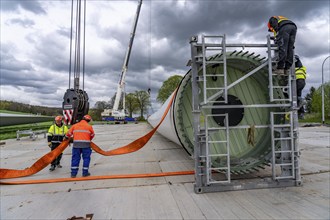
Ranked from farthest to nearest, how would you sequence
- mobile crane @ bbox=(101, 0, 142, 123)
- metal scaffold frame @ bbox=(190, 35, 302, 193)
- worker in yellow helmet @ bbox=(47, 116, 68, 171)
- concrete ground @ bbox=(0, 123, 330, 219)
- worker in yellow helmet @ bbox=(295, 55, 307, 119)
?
mobile crane @ bbox=(101, 0, 142, 123) < worker in yellow helmet @ bbox=(47, 116, 68, 171) < worker in yellow helmet @ bbox=(295, 55, 307, 119) < metal scaffold frame @ bbox=(190, 35, 302, 193) < concrete ground @ bbox=(0, 123, 330, 219)

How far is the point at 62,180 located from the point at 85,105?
2.08 meters

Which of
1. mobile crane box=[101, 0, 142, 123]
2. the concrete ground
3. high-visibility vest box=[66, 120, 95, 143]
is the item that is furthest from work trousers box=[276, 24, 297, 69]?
mobile crane box=[101, 0, 142, 123]

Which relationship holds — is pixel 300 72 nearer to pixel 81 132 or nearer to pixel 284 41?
pixel 284 41

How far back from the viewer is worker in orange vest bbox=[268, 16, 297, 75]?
389 cm

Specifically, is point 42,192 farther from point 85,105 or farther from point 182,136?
point 182,136

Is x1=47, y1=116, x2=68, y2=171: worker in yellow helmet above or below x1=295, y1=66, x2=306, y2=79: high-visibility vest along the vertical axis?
below

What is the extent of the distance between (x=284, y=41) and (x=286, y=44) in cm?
7

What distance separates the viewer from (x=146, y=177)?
16.0 ft

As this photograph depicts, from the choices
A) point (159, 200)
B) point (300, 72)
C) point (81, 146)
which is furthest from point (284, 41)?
point (81, 146)

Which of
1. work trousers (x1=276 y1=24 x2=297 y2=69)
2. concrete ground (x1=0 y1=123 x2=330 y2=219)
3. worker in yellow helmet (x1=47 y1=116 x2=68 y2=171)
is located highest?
work trousers (x1=276 y1=24 x2=297 y2=69)

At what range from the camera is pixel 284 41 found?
3.89m

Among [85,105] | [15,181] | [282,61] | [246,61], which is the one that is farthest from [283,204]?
→ [15,181]

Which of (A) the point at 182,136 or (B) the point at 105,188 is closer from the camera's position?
(B) the point at 105,188

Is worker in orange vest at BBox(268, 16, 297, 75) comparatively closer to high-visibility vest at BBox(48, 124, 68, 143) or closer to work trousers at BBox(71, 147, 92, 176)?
work trousers at BBox(71, 147, 92, 176)
